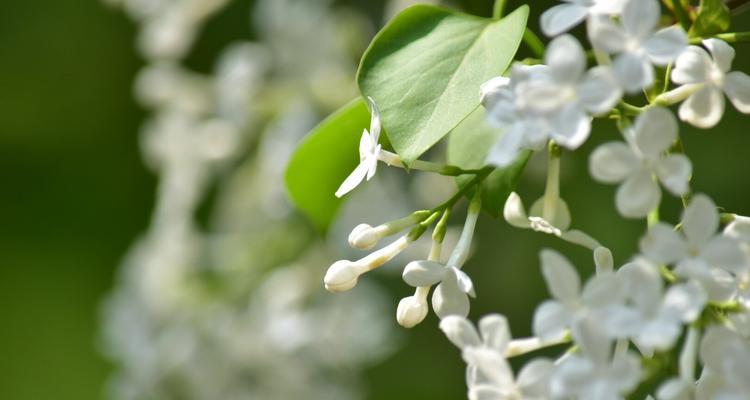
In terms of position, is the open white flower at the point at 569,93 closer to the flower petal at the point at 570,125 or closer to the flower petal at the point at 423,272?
the flower petal at the point at 570,125

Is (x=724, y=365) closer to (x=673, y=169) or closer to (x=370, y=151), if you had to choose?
(x=673, y=169)

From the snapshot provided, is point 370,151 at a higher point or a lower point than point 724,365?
higher

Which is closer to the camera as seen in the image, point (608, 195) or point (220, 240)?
point (220, 240)

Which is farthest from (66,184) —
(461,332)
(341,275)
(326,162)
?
(461,332)

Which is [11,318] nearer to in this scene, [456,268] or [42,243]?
[42,243]

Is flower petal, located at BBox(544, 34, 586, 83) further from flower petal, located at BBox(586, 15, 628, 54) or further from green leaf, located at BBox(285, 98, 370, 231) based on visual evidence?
green leaf, located at BBox(285, 98, 370, 231)

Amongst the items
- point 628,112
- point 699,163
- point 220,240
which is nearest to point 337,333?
point 220,240

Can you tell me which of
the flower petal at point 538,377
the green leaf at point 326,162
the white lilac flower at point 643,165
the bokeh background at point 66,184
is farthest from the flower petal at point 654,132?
the bokeh background at point 66,184
